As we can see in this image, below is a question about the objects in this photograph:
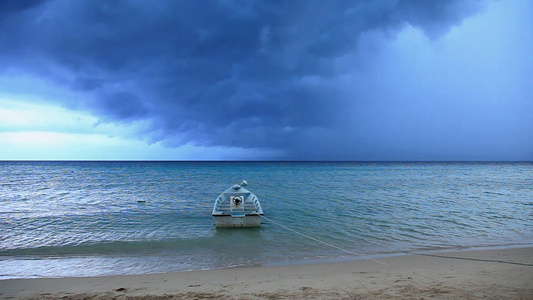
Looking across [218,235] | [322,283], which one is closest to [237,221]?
[218,235]

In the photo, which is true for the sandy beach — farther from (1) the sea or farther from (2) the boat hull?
(2) the boat hull

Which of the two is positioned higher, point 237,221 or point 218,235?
point 237,221

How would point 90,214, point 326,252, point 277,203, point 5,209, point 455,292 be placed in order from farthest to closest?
point 277,203
point 5,209
point 90,214
point 326,252
point 455,292

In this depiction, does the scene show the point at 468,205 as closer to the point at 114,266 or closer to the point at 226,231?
the point at 226,231

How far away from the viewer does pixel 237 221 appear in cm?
1415

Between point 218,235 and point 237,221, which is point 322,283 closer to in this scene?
point 218,235

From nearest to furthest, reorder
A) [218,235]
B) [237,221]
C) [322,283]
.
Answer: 1. [322,283]
2. [218,235]
3. [237,221]

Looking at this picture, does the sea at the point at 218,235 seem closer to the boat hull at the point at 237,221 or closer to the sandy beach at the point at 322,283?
the boat hull at the point at 237,221

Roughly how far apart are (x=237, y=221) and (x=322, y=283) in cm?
773

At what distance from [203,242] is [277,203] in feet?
38.0

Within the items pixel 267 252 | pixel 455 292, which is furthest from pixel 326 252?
pixel 455 292

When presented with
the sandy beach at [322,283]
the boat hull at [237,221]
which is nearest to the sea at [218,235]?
the boat hull at [237,221]

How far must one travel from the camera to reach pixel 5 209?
64.1 ft

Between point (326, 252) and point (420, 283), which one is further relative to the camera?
point (326, 252)
